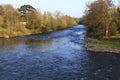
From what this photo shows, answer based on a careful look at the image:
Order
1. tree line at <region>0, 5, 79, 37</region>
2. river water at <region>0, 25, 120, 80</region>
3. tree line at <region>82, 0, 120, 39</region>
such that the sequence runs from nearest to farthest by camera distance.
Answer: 1. river water at <region>0, 25, 120, 80</region>
2. tree line at <region>82, 0, 120, 39</region>
3. tree line at <region>0, 5, 79, 37</region>

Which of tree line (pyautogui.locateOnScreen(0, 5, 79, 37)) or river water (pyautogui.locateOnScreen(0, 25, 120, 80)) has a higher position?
tree line (pyautogui.locateOnScreen(0, 5, 79, 37))

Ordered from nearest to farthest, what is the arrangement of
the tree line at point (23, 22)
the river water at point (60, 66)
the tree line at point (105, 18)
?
the river water at point (60, 66), the tree line at point (105, 18), the tree line at point (23, 22)

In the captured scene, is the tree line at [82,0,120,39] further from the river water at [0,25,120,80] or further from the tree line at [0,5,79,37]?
the tree line at [0,5,79,37]

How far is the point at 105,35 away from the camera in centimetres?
6375

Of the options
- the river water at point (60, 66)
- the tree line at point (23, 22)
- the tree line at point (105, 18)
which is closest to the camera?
the river water at point (60, 66)

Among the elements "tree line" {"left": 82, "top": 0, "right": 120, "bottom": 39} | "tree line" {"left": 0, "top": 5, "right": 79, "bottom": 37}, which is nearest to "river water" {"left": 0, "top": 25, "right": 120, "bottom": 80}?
"tree line" {"left": 82, "top": 0, "right": 120, "bottom": 39}

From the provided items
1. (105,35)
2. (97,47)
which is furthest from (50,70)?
(105,35)

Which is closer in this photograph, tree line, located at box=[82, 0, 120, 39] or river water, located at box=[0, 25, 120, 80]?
river water, located at box=[0, 25, 120, 80]

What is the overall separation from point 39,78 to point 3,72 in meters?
5.13

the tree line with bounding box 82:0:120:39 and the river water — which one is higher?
the tree line with bounding box 82:0:120:39

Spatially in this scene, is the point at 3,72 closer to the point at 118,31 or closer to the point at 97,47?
the point at 97,47

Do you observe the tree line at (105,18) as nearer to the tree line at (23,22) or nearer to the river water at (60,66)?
the river water at (60,66)

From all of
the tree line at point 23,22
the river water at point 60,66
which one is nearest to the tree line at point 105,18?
the river water at point 60,66

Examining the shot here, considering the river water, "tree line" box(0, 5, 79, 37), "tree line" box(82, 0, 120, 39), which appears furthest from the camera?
"tree line" box(0, 5, 79, 37)
